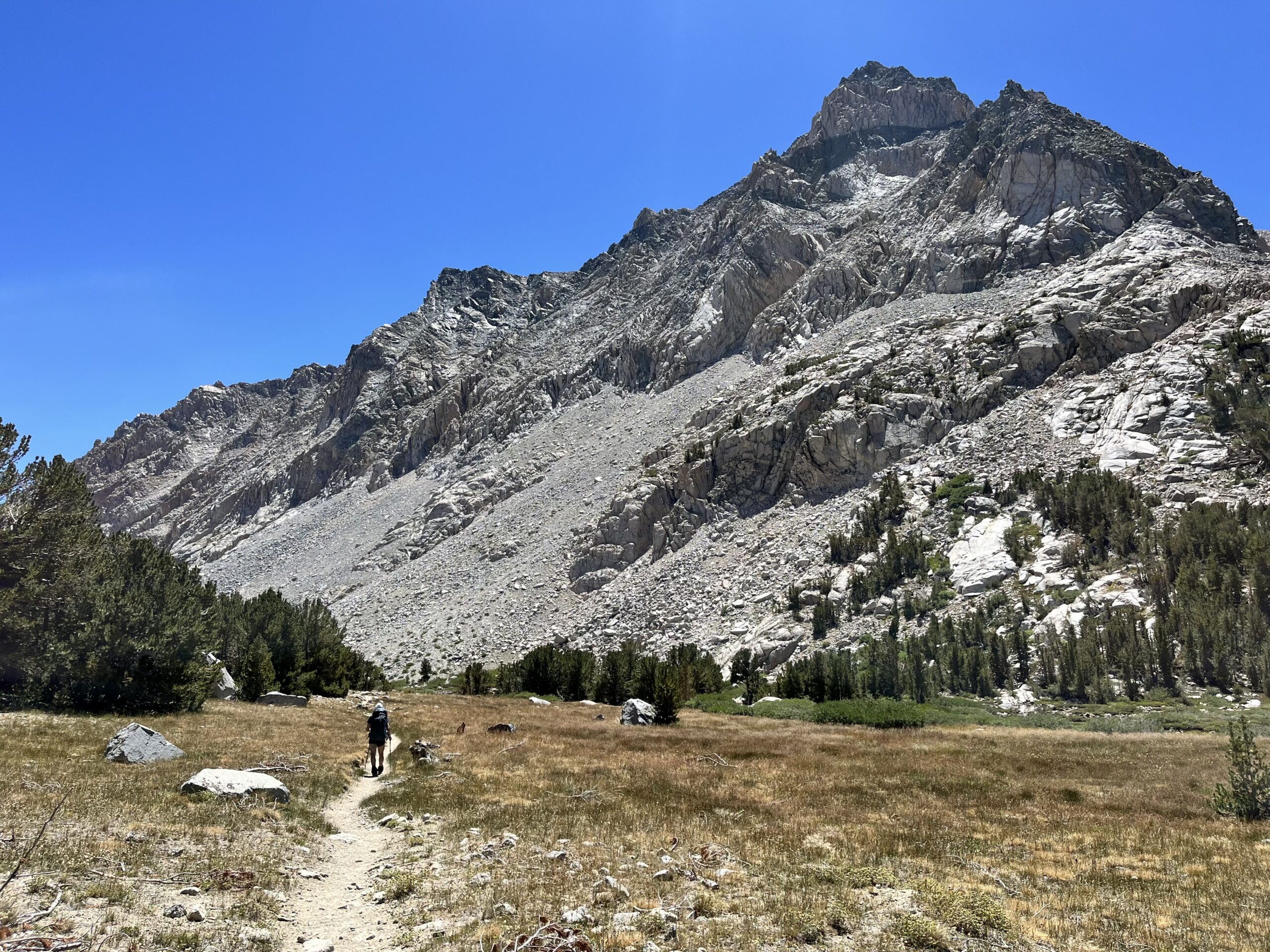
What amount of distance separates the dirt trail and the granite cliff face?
34886 millimetres

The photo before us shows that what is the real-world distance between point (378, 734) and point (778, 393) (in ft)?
198

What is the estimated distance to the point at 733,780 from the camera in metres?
15.5

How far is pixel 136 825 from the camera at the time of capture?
916cm

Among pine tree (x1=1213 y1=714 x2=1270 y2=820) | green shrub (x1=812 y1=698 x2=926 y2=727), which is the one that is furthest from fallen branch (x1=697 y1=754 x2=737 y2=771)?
green shrub (x1=812 y1=698 x2=926 y2=727)

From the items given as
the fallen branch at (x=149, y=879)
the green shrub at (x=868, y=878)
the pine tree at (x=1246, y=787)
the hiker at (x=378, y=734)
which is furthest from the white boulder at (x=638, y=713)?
the fallen branch at (x=149, y=879)

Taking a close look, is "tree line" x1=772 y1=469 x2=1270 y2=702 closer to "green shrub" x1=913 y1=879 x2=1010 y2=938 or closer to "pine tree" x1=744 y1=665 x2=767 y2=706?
"pine tree" x1=744 y1=665 x2=767 y2=706

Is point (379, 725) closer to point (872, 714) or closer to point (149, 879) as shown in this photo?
point (149, 879)

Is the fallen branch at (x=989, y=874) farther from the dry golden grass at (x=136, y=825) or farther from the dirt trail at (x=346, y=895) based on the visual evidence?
the dry golden grass at (x=136, y=825)

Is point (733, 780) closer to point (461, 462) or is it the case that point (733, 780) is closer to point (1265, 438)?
point (1265, 438)

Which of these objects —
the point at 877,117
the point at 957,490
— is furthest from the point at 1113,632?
the point at 877,117

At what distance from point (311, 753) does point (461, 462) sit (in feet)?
306

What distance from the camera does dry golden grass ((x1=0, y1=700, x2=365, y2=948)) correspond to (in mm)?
6762

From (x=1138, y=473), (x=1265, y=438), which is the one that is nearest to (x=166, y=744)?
(x=1138, y=473)

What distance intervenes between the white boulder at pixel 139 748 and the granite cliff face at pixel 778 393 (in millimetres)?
34885
